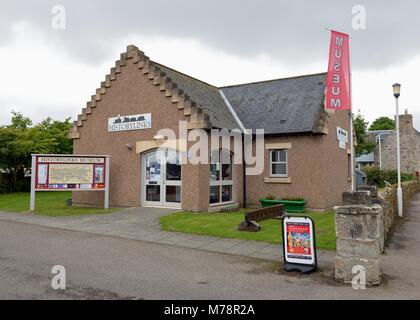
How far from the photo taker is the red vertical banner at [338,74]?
1140cm

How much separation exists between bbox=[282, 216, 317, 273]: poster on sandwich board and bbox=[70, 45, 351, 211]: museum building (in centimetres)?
776

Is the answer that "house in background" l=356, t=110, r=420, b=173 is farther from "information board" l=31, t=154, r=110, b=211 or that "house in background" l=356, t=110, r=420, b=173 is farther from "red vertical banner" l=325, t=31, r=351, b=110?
"information board" l=31, t=154, r=110, b=211

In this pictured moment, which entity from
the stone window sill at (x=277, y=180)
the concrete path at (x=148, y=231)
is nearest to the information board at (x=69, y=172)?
the concrete path at (x=148, y=231)

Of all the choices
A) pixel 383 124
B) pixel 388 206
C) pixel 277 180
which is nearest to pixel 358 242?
pixel 388 206

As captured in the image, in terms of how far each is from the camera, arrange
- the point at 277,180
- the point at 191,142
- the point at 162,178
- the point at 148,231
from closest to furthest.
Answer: the point at 148,231
the point at 191,142
the point at 162,178
the point at 277,180

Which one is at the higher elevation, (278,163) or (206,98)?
(206,98)

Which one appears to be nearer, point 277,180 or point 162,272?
point 162,272

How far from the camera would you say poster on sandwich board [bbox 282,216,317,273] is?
278 inches

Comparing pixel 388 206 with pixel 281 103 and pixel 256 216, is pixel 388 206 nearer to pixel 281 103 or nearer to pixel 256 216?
pixel 256 216

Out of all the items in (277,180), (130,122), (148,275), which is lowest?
(148,275)

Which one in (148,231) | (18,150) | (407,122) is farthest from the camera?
(407,122)

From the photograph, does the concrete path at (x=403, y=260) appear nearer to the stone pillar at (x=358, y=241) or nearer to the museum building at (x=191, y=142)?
the stone pillar at (x=358, y=241)

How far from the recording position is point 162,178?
1597 cm

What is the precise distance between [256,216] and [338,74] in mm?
5154
